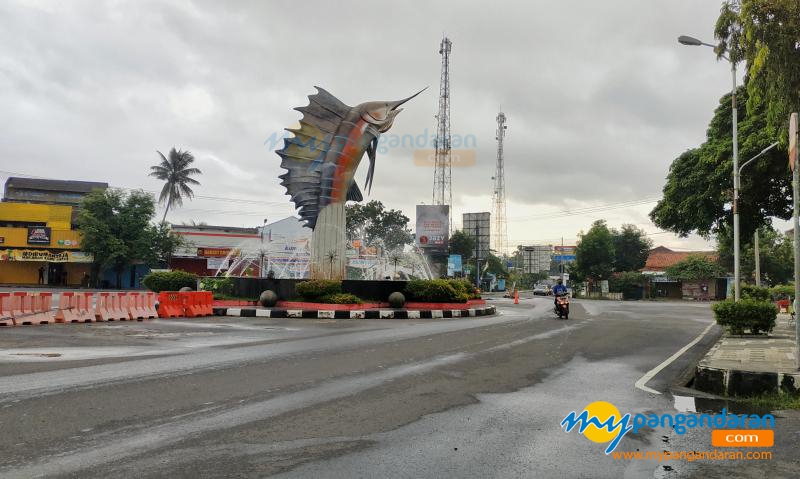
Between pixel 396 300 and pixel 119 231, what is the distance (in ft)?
105

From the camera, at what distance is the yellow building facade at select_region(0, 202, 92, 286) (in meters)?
43.1

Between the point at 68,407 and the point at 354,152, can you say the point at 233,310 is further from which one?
the point at 68,407

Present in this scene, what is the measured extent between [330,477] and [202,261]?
51795mm

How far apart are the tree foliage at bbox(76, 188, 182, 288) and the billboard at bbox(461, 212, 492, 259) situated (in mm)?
31358

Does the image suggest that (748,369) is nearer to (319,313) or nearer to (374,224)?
(319,313)

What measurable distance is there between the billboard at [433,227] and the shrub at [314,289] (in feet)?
108

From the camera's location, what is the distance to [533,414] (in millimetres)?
5605

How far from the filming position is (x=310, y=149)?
2236cm

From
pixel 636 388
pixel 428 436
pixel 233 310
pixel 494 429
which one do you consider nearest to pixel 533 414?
pixel 494 429

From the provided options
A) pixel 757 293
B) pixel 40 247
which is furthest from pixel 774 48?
pixel 40 247

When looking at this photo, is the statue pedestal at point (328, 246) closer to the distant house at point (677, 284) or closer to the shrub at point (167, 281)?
the shrub at point (167, 281)

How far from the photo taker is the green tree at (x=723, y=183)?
17.2m

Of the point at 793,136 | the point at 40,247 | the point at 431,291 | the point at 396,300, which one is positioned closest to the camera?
the point at 793,136

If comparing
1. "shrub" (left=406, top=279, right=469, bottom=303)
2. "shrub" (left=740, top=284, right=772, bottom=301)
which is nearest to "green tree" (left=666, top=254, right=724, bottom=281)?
"shrub" (left=740, top=284, right=772, bottom=301)
